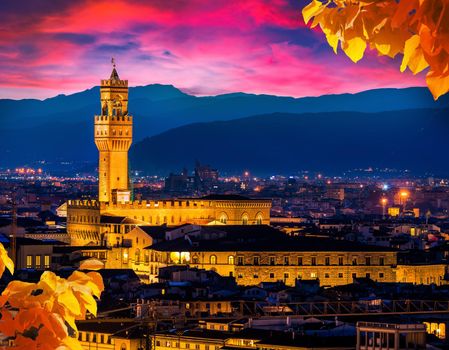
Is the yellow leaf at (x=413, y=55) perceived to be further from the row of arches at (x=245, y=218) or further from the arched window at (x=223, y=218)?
the arched window at (x=223, y=218)

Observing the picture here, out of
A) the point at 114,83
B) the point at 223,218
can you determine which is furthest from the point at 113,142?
the point at 223,218

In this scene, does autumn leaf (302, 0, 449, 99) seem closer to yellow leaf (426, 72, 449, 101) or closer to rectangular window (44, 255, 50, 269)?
yellow leaf (426, 72, 449, 101)

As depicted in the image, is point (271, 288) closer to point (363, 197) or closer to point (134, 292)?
point (134, 292)

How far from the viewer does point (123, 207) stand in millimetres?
69750

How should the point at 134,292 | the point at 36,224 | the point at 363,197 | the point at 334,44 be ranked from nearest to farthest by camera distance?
the point at 334,44 → the point at 134,292 → the point at 36,224 → the point at 363,197

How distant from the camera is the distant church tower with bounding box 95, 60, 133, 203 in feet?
233

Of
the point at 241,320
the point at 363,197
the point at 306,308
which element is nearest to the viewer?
the point at 241,320

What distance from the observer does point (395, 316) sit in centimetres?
4431

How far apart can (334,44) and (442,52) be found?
45 cm

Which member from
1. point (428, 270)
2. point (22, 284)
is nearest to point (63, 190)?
point (428, 270)

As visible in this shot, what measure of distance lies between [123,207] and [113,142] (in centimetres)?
426

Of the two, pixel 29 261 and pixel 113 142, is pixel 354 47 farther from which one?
pixel 113 142

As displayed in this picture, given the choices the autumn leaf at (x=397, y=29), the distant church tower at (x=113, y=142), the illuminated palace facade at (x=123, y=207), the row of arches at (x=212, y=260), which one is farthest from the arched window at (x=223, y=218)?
the autumn leaf at (x=397, y=29)

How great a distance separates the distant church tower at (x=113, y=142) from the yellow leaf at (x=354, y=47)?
64679 millimetres
